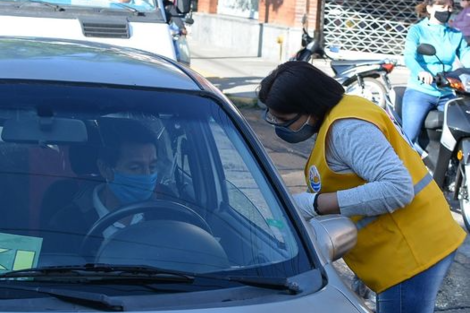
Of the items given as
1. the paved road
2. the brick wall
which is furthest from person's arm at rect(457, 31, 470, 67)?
the brick wall

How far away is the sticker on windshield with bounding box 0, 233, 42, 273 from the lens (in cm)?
269

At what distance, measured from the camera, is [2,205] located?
2863 mm

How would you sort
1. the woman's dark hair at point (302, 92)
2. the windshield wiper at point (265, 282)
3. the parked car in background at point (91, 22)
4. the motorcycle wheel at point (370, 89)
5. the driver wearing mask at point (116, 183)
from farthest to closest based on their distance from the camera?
the motorcycle wheel at point (370, 89) → the parked car in background at point (91, 22) → the woman's dark hair at point (302, 92) → the driver wearing mask at point (116, 183) → the windshield wiper at point (265, 282)

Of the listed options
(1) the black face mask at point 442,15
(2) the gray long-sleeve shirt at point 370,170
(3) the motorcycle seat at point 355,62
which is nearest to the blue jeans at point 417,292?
(2) the gray long-sleeve shirt at point 370,170

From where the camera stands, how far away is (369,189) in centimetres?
331

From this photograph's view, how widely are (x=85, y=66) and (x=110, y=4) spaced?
4.16 m

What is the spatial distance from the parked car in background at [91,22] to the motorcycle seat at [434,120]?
7.31 feet

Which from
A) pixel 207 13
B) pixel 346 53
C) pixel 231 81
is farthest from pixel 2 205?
pixel 207 13

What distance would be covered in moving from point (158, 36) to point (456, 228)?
4.02 metres

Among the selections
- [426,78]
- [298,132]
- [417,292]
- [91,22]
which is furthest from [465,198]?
[298,132]

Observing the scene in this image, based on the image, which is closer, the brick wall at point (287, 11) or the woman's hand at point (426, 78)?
the woman's hand at point (426, 78)

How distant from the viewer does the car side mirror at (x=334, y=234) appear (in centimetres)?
307

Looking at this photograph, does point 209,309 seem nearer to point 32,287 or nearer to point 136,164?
point 32,287

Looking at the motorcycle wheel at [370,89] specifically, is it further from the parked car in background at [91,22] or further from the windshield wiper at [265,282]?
the windshield wiper at [265,282]
